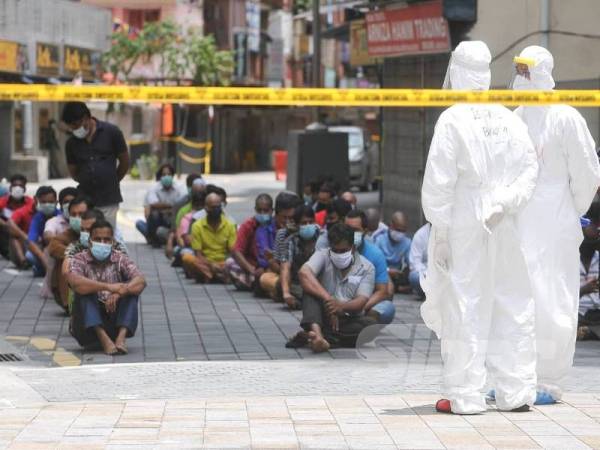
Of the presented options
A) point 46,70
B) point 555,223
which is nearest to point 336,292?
point 555,223

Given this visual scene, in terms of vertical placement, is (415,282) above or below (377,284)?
below

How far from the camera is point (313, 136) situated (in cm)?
2698

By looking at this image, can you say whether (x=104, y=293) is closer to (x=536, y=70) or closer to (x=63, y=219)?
(x=63, y=219)

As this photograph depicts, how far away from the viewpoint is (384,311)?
491 inches

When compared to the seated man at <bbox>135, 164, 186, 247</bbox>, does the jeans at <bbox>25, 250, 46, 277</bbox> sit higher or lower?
lower

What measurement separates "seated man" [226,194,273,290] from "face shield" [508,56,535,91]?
713 cm

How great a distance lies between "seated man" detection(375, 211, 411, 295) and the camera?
16.3m

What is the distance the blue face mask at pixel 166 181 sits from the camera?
21.8 m

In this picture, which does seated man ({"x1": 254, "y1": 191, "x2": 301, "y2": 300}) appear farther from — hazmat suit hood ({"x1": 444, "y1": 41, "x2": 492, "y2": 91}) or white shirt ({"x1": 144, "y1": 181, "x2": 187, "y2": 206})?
hazmat suit hood ({"x1": 444, "y1": 41, "x2": 492, "y2": 91})

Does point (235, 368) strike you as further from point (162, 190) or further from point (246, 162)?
point (246, 162)

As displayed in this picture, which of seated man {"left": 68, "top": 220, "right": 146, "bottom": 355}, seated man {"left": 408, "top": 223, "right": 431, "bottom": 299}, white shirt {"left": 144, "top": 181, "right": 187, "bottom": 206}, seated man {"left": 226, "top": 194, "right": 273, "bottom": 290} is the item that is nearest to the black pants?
seated man {"left": 68, "top": 220, "right": 146, "bottom": 355}

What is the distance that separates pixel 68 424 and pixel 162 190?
1398 cm

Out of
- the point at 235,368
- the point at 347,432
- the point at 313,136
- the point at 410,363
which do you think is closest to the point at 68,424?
the point at 347,432

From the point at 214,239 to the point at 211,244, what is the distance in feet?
0.23
